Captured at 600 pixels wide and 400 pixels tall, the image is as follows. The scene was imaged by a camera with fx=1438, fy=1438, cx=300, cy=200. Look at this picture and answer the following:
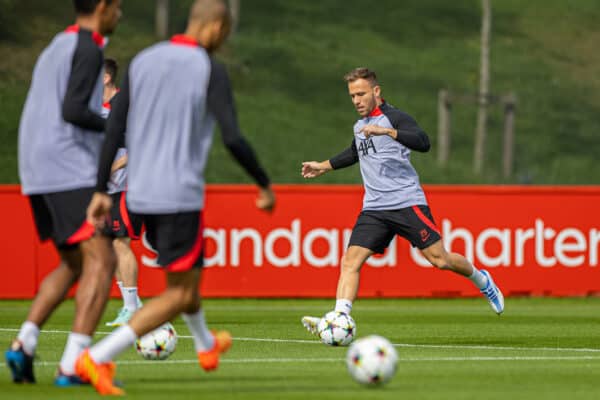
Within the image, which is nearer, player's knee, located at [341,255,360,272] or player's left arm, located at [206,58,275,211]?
player's left arm, located at [206,58,275,211]

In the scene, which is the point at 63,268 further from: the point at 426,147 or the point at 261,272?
the point at 261,272

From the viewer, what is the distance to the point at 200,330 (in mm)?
8219

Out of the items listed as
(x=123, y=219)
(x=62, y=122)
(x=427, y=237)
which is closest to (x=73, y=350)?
(x=62, y=122)

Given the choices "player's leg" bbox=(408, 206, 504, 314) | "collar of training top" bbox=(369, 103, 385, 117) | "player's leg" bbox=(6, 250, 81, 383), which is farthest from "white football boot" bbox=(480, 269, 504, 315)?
"player's leg" bbox=(6, 250, 81, 383)

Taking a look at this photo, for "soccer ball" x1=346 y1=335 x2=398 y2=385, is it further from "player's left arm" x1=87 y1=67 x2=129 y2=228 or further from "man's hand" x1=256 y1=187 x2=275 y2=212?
"player's left arm" x1=87 y1=67 x2=129 y2=228

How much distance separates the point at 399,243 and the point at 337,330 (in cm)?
844

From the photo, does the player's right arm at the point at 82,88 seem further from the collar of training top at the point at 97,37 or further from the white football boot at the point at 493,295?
the white football boot at the point at 493,295

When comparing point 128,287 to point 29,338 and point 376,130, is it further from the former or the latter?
point 29,338

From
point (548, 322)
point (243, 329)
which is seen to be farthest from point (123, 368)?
point (548, 322)

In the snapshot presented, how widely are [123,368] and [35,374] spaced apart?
684mm

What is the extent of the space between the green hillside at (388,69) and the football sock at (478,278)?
64.7 feet

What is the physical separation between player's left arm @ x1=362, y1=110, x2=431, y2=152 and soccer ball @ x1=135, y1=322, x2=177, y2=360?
8.34 feet

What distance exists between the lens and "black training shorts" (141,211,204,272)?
775 cm

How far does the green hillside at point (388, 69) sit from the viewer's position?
41.4m
